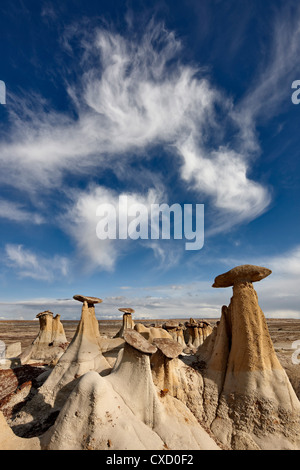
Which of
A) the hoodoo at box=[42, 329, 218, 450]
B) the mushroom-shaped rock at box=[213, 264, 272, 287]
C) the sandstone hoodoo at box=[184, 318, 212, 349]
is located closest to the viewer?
the hoodoo at box=[42, 329, 218, 450]

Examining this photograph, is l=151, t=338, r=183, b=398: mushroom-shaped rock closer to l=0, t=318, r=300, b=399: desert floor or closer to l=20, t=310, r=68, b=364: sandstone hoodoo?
l=0, t=318, r=300, b=399: desert floor

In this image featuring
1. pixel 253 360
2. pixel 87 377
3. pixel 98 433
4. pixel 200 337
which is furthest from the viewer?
pixel 200 337

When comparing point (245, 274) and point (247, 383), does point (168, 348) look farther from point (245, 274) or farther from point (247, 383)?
point (245, 274)

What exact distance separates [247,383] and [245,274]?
13.1ft

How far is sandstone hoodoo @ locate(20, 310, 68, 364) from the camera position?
2436 cm

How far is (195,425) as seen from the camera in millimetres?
7680

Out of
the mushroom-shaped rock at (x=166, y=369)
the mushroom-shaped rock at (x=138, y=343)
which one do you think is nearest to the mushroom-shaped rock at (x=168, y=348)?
the mushroom-shaped rock at (x=166, y=369)

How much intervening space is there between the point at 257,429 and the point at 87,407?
5.89 metres

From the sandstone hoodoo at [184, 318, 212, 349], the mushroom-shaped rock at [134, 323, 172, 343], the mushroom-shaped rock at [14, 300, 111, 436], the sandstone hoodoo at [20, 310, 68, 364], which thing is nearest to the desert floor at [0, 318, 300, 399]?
the mushroom-shaped rock at [134, 323, 172, 343]

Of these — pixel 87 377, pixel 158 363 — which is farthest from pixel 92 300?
pixel 87 377

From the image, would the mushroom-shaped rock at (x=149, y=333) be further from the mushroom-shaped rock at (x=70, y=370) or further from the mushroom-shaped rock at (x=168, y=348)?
the mushroom-shaped rock at (x=168, y=348)

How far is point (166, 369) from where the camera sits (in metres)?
9.23
